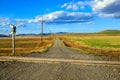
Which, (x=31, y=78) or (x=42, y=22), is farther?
(x=42, y=22)

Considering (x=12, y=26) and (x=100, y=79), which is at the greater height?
(x=12, y=26)

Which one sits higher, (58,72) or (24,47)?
(58,72)

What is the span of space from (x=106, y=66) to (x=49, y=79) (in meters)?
6.97

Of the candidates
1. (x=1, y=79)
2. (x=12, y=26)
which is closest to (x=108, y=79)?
(x=1, y=79)

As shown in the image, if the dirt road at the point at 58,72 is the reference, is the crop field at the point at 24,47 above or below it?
below

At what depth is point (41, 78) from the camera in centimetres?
1193

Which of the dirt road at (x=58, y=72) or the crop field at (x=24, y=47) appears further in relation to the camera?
the crop field at (x=24, y=47)

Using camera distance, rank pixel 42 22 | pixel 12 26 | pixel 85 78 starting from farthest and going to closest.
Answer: pixel 42 22
pixel 12 26
pixel 85 78

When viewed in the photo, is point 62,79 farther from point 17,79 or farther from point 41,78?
point 17,79

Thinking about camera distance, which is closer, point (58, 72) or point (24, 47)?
point (58, 72)

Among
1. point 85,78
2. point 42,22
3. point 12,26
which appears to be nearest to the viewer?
point 85,78

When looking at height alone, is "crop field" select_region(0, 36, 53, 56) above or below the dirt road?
below

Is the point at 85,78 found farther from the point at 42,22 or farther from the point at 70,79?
the point at 42,22

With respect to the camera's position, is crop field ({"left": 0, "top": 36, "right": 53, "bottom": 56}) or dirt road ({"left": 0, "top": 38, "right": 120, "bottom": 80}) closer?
dirt road ({"left": 0, "top": 38, "right": 120, "bottom": 80})
